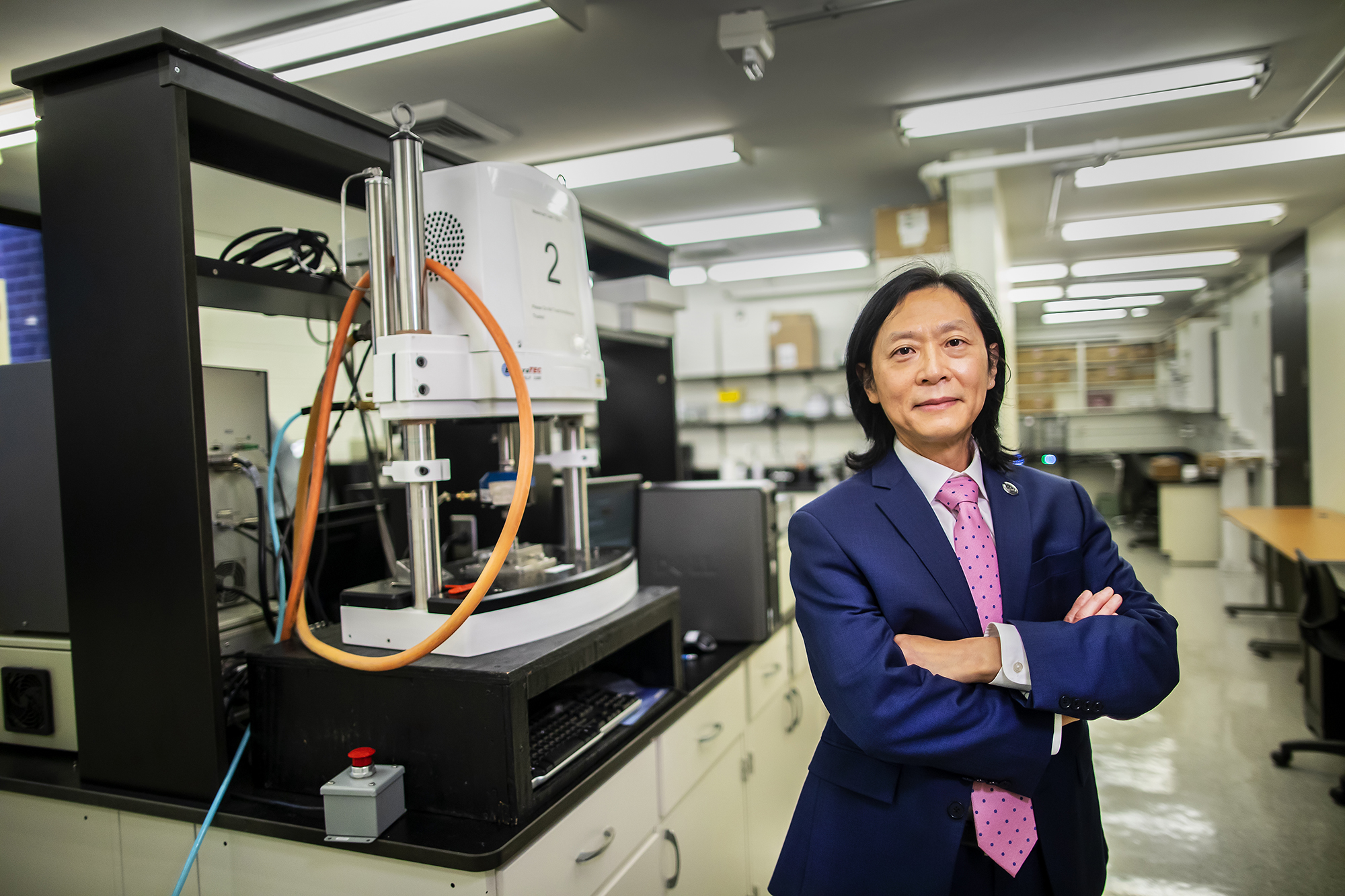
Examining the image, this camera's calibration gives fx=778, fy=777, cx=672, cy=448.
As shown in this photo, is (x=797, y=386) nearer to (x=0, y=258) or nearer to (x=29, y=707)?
(x=0, y=258)

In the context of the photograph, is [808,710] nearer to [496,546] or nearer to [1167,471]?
[496,546]

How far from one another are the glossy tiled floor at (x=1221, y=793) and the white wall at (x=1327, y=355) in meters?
1.95

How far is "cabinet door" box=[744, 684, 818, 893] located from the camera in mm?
2139

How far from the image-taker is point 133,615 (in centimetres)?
133

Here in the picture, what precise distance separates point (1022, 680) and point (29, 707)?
183 centimetres

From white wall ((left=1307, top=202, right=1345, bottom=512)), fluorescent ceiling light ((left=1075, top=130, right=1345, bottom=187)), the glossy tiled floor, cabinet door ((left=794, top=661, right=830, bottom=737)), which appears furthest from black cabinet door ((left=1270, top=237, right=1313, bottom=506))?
cabinet door ((left=794, top=661, right=830, bottom=737))

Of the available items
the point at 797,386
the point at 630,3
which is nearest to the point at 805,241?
the point at 797,386

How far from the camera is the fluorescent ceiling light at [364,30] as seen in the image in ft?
8.00

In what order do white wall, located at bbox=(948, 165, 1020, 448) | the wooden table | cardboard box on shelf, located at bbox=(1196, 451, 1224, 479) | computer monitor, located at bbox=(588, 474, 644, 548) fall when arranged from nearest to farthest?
computer monitor, located at bbox=(588, 474, 644, 548), the wooden table, white wall, located at bbox=(948, 165, 1020, 448), cardboard box on shelf, located at bbox=(1196, 451, 1224, 479)

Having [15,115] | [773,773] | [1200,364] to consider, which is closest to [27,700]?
[773,773]

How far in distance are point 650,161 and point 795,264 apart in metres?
2.55

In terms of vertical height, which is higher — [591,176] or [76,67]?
[591,176]

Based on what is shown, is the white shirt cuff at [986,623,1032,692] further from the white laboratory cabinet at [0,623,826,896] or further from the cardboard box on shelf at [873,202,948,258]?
the cardboard box on shelf at [873,202,948,258]

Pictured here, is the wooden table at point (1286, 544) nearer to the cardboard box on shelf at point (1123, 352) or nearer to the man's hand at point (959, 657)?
the man's hand at point (959, 657)
